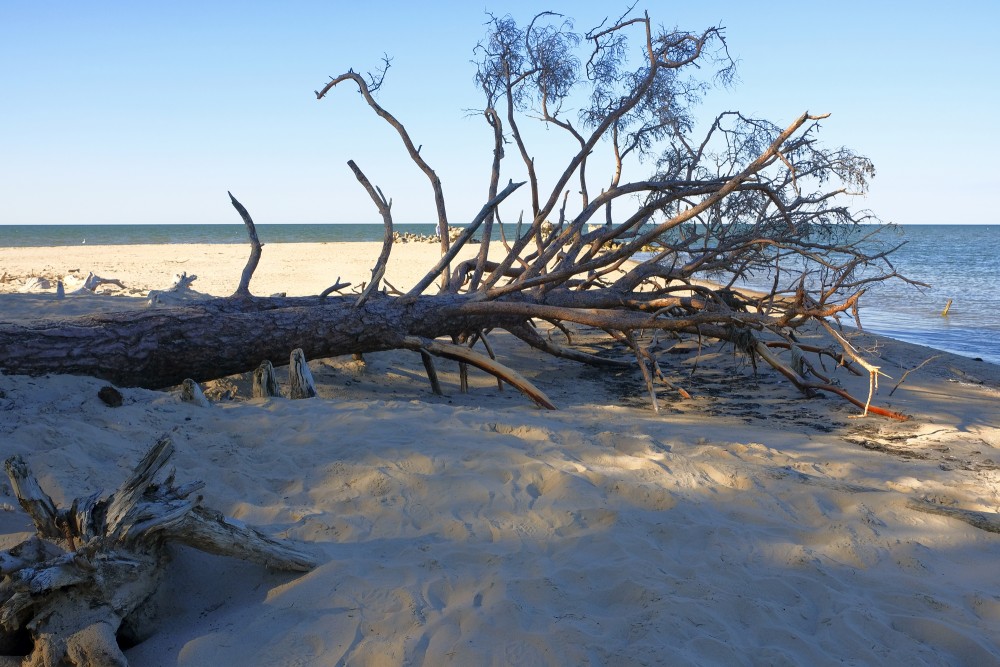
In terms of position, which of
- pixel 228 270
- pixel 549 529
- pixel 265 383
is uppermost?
pixel 228 270

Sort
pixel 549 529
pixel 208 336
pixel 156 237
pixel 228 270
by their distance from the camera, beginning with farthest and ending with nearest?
1. pixel 156 237
2. pixel 228 270
3. pixel 208 336
4. pixel 549 529

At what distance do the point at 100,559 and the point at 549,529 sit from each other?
161 cm

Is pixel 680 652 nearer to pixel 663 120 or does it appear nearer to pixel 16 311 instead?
pixel 663 120

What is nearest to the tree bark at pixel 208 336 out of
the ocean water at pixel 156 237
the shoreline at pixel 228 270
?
the shoreline at pixel 228 270

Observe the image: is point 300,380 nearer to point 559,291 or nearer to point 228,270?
point 559,291

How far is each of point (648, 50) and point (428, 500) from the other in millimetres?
A: 5851

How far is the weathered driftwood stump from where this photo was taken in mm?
1888

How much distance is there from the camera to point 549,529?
9.33 ft

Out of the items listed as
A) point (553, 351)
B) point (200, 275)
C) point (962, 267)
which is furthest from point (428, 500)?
point (962, 267)

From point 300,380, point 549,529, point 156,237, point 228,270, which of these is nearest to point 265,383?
point 300,380

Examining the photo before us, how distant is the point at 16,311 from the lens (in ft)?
24.0

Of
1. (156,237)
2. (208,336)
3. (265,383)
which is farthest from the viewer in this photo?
(156,237)

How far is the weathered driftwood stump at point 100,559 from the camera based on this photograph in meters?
1.89

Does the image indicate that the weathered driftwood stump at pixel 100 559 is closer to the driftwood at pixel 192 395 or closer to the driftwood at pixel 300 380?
the driftwood at pixel 192 395
